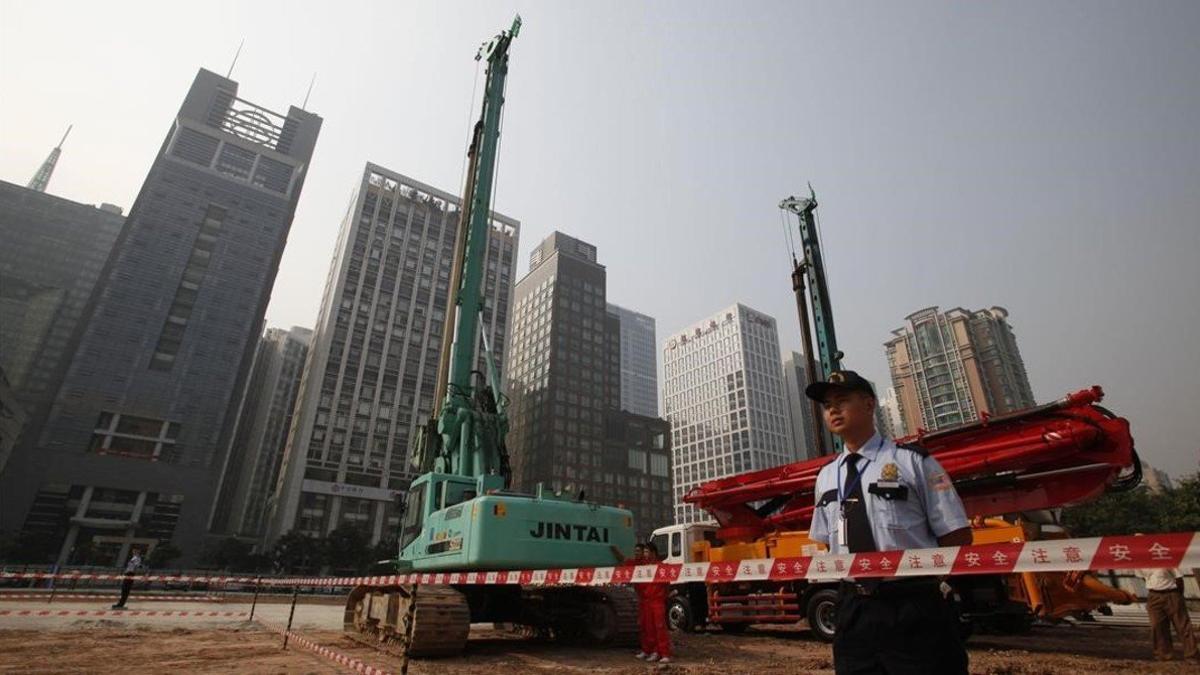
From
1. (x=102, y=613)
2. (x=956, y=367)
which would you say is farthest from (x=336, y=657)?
(x=956, y=367)

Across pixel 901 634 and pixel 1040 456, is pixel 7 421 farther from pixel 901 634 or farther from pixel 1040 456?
pixel 1040 456

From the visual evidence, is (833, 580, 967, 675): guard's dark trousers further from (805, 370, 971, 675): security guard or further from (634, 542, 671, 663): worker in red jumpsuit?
(634, 542, 671, 663): worker in red jumpsuit

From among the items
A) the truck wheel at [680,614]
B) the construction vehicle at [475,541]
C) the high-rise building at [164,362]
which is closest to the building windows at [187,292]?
the high-rise building at [164,362]

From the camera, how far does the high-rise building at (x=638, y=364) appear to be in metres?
177

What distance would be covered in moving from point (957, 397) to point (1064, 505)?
90.2 m

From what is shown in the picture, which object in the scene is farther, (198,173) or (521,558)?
(198,173)

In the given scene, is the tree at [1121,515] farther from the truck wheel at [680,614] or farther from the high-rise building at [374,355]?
the high-rise building at [374,355]

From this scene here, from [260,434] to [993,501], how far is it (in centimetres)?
12392

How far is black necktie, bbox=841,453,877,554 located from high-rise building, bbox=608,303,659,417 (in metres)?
167

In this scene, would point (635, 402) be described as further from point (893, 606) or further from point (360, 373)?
point (893, 606)

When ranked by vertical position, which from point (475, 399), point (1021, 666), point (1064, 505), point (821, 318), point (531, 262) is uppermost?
point (531, 262)

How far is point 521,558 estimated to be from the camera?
28.3 feet

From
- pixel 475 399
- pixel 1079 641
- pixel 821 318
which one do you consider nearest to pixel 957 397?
pixel 821 318

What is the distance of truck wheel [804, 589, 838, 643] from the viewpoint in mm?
10305
